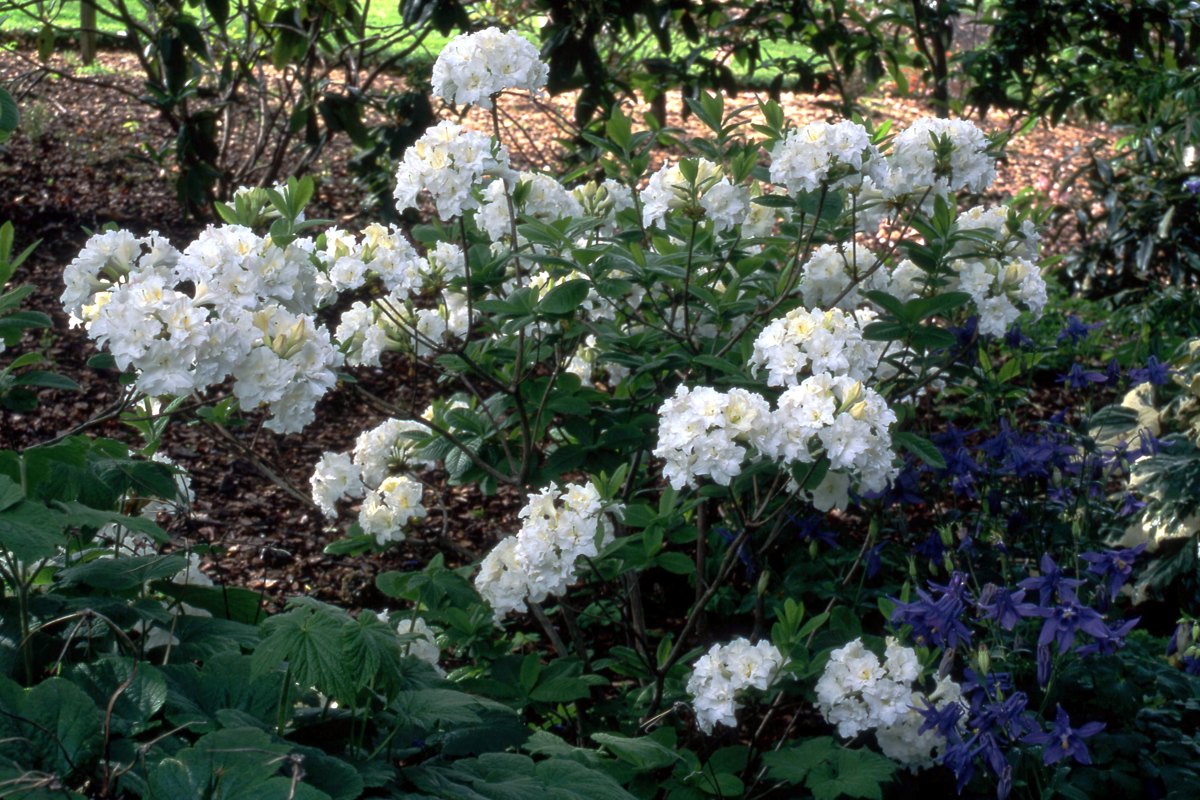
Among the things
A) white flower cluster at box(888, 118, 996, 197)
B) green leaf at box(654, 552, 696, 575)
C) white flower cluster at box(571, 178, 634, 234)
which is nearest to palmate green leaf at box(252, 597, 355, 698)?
green leaf at box(654, 552, 696, 575)

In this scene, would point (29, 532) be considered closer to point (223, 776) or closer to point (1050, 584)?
point (223, 776)

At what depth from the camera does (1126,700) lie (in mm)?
2301

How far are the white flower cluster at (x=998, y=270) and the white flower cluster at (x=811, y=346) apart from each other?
1.55 feet

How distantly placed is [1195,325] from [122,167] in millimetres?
5186

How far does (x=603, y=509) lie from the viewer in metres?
2.08

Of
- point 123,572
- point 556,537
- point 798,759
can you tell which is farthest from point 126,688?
point 798,759

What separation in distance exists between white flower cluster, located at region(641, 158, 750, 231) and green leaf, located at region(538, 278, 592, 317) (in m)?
0.26

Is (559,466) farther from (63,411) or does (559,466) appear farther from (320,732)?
(63,411)

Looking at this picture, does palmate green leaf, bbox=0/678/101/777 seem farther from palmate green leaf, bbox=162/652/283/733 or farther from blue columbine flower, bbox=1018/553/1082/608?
blue columbine flower, bbox=1018/553/1082/608

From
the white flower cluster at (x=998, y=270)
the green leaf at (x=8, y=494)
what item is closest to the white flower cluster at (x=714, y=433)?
the white flower cluster at (x=998, y=270)

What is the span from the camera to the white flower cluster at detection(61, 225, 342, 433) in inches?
61.4

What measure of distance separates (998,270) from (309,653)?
160cm

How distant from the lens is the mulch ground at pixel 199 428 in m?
3.57

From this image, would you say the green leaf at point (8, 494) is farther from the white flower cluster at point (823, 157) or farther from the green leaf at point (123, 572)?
the white flower cluster at point (823, 157)
